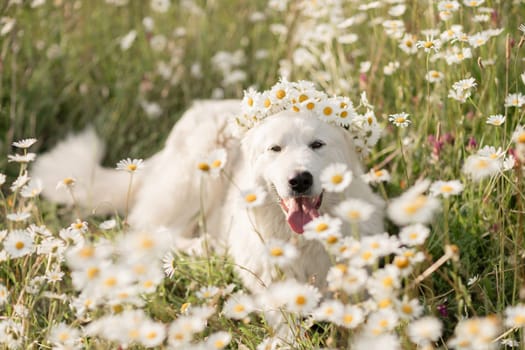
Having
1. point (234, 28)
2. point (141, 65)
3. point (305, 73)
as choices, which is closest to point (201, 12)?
point (234, 28)

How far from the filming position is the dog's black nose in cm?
224

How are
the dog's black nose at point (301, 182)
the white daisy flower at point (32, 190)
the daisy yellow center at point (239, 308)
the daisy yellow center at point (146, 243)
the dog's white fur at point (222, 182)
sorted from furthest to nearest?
the dog's white fur at point (222, 182) < the dog's black nose at point (301, 182) < the white daisy flower at point (32, 190) < the daisy yellow center at point (239, 308) < the daisy yellow center at point (146, 243)

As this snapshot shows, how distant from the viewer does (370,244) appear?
1.49 metres

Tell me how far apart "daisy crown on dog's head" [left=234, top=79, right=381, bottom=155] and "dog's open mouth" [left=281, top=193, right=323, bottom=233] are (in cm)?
32

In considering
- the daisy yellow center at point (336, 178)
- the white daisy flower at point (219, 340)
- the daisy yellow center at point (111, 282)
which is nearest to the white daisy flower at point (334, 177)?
the daisy yellow center at point (336, 178)

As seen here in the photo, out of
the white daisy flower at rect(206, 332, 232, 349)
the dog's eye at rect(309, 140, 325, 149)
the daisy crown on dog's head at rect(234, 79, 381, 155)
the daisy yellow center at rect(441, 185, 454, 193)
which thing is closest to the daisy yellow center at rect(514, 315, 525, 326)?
the daisy yellow center at rect(441, 185, 454, 193)

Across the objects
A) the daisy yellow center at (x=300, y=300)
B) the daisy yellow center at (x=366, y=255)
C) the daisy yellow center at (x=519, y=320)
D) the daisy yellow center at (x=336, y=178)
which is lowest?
the daisy yellow center at (x=519, y=320)

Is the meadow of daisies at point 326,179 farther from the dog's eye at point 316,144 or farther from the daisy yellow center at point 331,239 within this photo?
the dog's eye at point 316,144

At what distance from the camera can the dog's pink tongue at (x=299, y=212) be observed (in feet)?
7.79

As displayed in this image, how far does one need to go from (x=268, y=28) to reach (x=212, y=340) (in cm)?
402

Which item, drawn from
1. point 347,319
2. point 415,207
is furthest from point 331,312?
point 415,207

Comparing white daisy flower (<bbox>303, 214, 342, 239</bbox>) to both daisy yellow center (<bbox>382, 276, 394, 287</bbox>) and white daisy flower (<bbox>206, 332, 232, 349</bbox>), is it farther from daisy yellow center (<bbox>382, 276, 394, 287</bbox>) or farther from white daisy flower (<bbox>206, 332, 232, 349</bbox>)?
white daisy flower (<bbox>206, 332, 232, 349</bbox>)

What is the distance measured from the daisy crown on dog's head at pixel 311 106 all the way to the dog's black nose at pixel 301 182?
0.23 meters

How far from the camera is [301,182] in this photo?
2.25m
